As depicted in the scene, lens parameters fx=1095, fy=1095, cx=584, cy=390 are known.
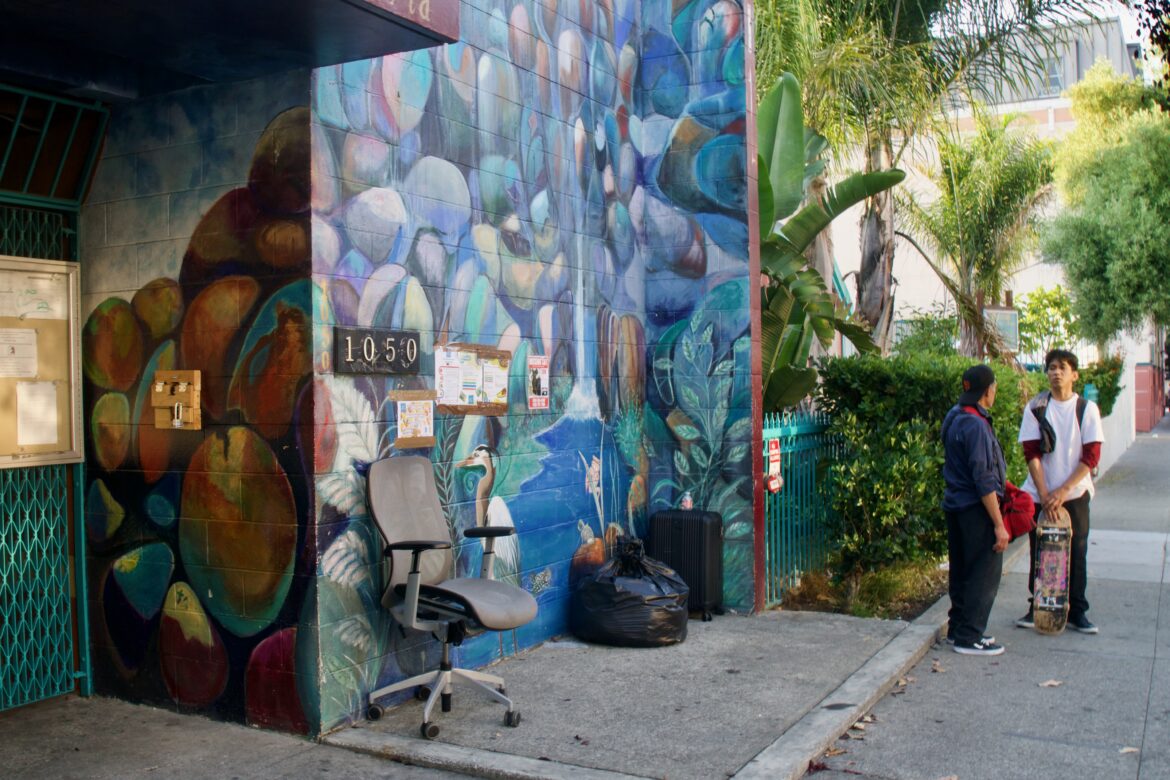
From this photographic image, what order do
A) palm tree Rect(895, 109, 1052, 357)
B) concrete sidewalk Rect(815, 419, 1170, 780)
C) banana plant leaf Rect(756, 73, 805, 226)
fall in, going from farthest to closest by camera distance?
palm tree Rect(895, 109, 1052, 357) < banana plant leaf Rect(756, 73, 805, 226) < concrete sidewalk Rect(815, 419, 1170, 780)

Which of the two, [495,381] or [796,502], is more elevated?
[495,381]

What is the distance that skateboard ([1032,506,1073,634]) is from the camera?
8.01m

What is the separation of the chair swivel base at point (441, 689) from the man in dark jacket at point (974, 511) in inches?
136

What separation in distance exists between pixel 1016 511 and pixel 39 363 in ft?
20.7

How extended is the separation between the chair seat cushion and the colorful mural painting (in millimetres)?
432

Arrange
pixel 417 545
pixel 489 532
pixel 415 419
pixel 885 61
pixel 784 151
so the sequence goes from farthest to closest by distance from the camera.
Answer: pixel 885 61 < pixel 784 151 < pixel 415 419 < pixel 489 532 < pixel 417 545

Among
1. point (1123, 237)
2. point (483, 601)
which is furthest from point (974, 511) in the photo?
point (1123, 237)

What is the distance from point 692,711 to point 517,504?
1.92 m

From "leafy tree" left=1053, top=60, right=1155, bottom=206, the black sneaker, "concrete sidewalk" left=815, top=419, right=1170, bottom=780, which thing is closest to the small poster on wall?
"concrete sidewalk" left=815, top=419, right=1170, bottom=780

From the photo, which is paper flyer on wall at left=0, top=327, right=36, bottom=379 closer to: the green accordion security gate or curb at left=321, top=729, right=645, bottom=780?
the green accordion security gate

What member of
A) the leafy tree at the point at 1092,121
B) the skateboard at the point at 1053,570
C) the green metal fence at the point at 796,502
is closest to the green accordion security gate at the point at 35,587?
the green metal fence at the point at 796,502

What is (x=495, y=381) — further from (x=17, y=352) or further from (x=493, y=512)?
(x=17, y=352)

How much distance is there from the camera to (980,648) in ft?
24.8

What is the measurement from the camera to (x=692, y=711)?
6.06m
